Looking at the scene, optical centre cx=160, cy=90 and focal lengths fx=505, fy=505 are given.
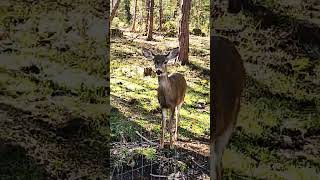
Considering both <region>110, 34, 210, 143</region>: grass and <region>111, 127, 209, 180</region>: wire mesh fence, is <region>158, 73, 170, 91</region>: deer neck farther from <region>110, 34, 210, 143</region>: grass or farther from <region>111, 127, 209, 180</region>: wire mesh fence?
<region>111, 127, 209, 180</region>: wire mesh fence

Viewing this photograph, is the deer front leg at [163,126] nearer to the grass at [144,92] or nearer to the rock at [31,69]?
the grass at [144,92]

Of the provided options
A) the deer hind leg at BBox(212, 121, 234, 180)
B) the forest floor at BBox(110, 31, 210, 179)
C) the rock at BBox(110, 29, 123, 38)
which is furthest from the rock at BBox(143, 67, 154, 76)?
the deer hind leg at BBox(212, 121, 234, 180)

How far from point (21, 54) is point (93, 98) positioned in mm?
299

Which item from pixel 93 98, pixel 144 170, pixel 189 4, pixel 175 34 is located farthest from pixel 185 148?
pixel 93 98

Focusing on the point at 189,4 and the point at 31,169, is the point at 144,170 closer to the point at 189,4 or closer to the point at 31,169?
the point at 189,4

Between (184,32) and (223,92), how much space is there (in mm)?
2228

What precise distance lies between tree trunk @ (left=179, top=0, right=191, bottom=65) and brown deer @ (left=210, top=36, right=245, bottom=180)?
2048mm

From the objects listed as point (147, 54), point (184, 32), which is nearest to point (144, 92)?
point (147, 54)

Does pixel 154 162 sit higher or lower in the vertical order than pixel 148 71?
lower

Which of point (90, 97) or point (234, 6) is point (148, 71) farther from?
point (234, 6)

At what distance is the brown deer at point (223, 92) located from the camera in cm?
169

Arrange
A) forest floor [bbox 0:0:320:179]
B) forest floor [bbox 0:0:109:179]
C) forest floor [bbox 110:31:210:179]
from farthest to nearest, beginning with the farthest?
1. forest floor [bbox 110:31:210:179]
2. forest floor [bbox 0:0:109:179]
3. forest floor [bbox 0:0:320:179]

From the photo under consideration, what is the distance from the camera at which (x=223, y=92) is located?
175 cm

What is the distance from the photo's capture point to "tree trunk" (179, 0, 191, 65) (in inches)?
150
